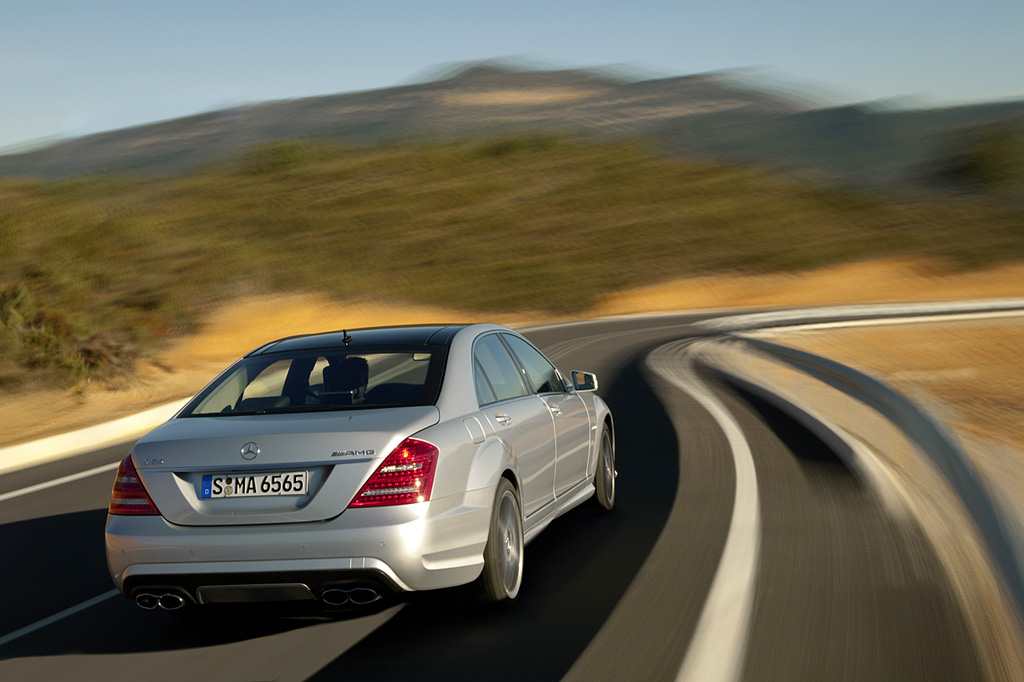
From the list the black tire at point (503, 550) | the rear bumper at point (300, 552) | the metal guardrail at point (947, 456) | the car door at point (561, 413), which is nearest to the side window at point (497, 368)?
the car door at point (561, 413)

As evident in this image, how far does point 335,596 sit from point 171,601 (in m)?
0.76

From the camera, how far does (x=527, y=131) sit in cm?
10950

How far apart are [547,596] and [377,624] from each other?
905mm

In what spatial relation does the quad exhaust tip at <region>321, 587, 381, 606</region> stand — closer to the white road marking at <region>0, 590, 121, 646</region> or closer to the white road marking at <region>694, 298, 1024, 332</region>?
the white road marking at <region>0, 590, 121, 646</region>

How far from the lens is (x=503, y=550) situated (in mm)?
5598

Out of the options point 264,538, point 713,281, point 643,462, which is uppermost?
point 264,538

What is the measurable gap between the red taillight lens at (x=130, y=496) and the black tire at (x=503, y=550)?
5.03ft

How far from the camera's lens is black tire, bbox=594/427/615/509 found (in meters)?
7.90

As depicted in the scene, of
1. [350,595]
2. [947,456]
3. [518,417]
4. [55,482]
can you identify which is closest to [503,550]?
[518,417]

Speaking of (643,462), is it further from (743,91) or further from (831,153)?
(743,91)

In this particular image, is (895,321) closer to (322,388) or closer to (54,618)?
(322,388)

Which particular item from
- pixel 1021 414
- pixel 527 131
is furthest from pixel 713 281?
pixel 1021 414

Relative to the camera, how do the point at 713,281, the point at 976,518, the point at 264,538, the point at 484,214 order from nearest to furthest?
the point at 264,538 → the point at 976,518 → the point at 713,281 → the point at 484,214

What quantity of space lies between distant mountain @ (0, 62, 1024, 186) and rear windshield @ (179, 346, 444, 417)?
93993 mm
